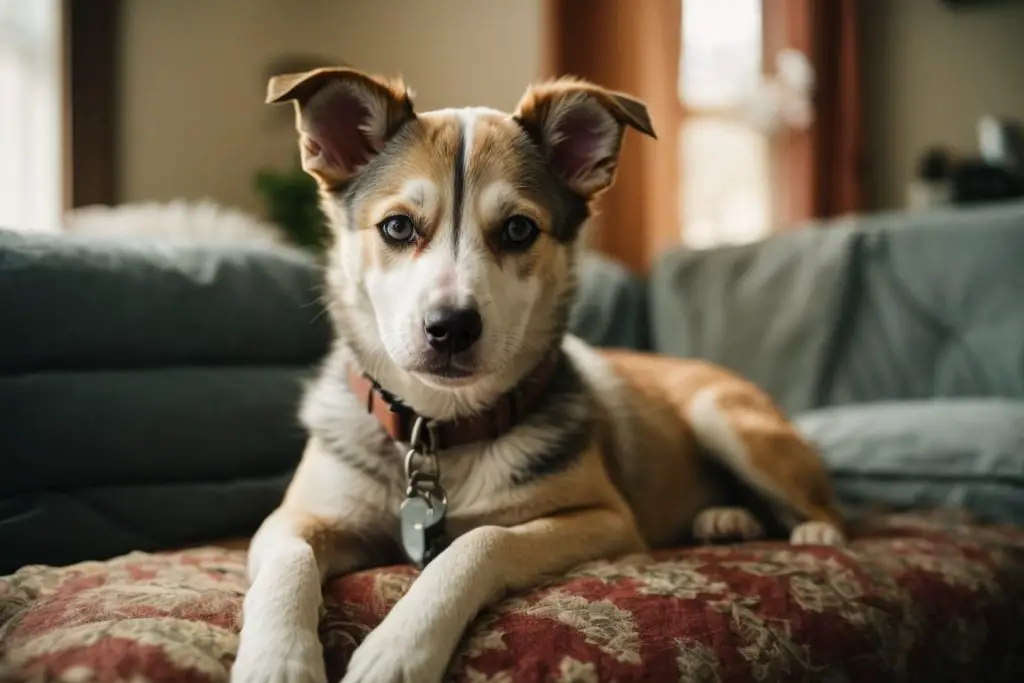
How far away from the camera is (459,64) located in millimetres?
3871

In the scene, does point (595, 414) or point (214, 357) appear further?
point (214, 357)

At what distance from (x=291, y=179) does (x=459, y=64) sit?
1066 mm

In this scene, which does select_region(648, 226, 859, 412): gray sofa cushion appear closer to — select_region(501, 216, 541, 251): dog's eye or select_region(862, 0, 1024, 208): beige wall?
select_region(501, 216, 541, 251): dog's eye

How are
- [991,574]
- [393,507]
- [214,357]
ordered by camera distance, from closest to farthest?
[393,507]
[991,574]
[214,357]

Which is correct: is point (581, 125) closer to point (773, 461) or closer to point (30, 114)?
point (773, 461)

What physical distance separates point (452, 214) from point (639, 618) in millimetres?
601

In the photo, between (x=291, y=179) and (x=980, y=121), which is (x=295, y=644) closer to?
(x=291, y=179)

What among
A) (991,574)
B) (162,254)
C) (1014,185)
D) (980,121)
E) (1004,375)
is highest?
(980,121)

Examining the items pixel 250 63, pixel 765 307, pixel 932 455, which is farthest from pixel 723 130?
pixel 932 455

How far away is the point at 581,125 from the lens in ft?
4.68

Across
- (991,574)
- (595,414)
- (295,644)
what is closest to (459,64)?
(595,414)

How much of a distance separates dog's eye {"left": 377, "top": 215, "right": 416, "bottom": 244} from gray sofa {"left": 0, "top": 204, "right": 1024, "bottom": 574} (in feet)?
1.58

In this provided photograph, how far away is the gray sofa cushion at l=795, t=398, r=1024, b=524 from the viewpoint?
1.87 meters

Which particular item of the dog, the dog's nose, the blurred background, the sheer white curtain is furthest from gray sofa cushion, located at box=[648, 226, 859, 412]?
the sheer white curtain
